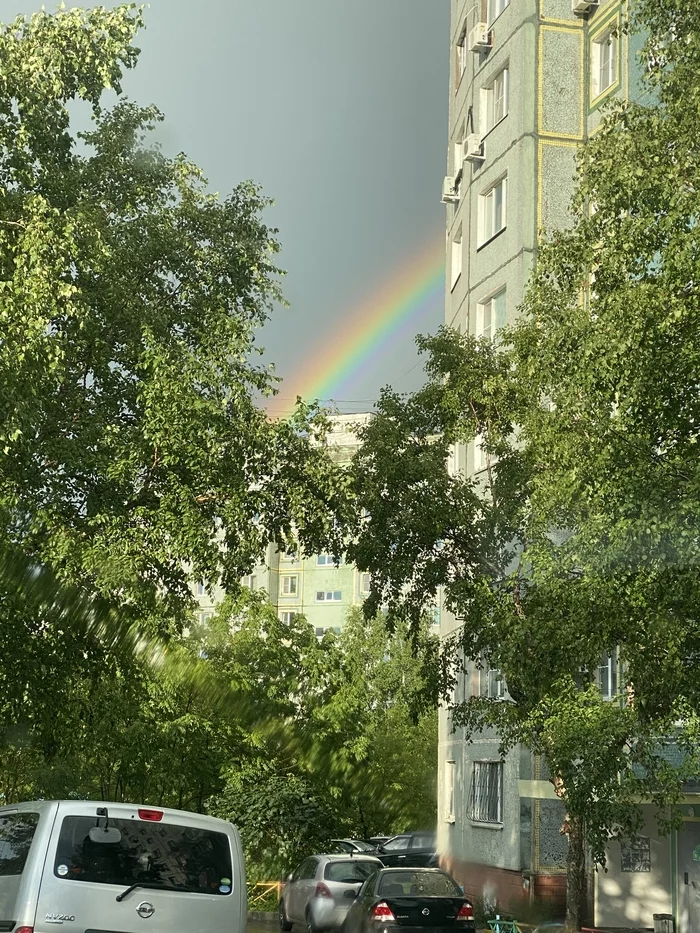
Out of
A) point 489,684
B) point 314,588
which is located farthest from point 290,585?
point 489,684

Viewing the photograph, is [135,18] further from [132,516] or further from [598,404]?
[598,404]

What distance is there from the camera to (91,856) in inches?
370

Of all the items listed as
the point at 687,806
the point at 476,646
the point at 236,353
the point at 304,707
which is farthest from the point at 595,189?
the point at 304,707

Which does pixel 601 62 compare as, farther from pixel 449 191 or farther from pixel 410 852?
pixel 410 852

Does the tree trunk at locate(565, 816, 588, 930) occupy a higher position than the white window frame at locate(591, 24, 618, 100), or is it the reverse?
the white window frame at locate(591, 24, 618, 100)

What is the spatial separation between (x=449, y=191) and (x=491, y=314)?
7.69 metres

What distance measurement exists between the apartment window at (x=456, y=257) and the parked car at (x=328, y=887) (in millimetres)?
21278

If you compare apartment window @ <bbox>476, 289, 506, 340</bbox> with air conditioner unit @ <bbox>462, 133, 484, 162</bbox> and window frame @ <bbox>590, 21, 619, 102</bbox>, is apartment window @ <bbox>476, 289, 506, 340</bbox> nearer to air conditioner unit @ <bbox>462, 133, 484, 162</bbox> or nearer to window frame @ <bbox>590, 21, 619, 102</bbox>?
air conditioner unit @ <bbox>462, 133, 484, 162</bbox>

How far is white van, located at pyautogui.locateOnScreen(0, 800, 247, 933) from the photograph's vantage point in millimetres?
9109

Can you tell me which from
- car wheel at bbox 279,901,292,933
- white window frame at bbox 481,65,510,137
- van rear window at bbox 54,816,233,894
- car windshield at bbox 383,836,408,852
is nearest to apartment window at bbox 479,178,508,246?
white window frame at bbox 481,65,510,137

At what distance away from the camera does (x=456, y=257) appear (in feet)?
145

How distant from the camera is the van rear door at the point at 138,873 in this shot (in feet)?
30.1

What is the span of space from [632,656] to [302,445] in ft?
18.3

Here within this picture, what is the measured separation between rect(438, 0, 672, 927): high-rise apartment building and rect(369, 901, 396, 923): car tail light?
1127 cm
